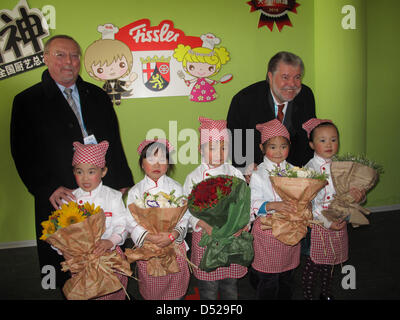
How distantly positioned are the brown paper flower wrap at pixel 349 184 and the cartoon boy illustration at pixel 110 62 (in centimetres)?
262

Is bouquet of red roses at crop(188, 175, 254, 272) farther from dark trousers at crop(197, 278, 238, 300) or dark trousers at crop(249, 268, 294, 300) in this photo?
dark trousers at crop(249, 268, 294, 300)

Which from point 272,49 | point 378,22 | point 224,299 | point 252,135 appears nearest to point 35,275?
point 224,299

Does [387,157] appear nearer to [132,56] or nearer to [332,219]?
[332,219]

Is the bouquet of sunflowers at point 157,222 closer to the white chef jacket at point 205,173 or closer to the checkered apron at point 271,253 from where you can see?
the white chef jacket at point 205,173

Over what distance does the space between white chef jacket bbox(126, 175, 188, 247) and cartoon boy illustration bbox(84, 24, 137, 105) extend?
2.08 m

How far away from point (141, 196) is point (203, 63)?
2.41m

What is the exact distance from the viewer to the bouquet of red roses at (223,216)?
1.76m

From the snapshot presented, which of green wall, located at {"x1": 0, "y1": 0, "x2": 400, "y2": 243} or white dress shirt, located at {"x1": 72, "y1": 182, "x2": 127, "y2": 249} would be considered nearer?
white dress shirt, located at {"x1": 72, "y1": 182, "x2": 127, "y2": 249}

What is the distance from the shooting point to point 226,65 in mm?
4000

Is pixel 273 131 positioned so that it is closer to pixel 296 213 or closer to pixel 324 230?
pixel 296 213

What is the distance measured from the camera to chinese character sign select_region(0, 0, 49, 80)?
3.52 m

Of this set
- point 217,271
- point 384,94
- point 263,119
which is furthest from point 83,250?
point 384,94

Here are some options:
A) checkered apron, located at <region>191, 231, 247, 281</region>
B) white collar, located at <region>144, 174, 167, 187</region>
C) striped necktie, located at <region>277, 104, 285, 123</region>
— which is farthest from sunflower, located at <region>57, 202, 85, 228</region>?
→ striped necktie, located at <region>277, 104, 285, 123</region>

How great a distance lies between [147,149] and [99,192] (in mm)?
399
